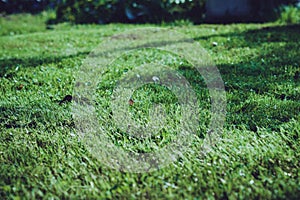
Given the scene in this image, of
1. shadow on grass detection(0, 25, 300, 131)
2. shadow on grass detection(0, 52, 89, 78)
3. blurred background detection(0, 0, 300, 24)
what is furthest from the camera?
blurred background detection(0, 0, 300, 24)

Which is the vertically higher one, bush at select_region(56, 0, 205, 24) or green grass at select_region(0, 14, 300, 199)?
bush at select_region(56, 0, 205, 24)

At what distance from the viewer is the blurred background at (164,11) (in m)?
7.50

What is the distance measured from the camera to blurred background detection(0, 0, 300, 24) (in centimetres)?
750

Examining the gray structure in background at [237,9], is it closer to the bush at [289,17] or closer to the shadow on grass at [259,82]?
the bush at [289,17]

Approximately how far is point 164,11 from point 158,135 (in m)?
5.61

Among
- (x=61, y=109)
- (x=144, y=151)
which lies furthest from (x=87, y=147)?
(x=61, y=109)

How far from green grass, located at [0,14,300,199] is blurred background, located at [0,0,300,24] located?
316 centimetres

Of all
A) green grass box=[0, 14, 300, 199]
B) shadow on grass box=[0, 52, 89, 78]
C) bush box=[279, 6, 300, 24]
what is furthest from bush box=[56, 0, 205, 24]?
shadow on grass box=[0, 52, 89, 78]

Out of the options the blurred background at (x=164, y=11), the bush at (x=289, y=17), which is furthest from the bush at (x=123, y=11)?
the bush at (x=289, y=17)

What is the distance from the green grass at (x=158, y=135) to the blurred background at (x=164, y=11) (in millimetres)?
3163

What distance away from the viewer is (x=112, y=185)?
1904 mm

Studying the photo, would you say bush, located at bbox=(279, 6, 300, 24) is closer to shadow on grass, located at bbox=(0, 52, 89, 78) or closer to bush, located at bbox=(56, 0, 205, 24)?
bush, located at bbox=(56, 0, 205, 24)

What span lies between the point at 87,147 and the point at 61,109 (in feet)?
2.22

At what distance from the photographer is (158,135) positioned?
95.9 inches
